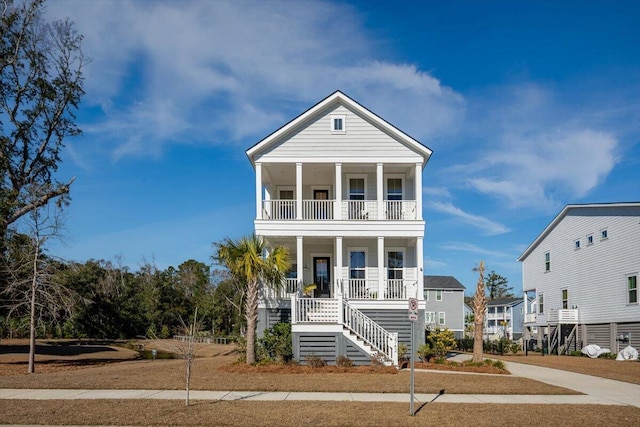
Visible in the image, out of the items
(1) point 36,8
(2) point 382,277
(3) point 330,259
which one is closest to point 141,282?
(1) point 36,8

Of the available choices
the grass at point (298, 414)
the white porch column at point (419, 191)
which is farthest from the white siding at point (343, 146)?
the grass at point (298, 414)

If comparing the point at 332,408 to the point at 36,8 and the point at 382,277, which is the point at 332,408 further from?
the point at 36,8

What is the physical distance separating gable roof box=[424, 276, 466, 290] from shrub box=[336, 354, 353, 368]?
124ft

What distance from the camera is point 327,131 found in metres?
23.4

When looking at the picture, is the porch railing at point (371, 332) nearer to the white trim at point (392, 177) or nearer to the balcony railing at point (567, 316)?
the white trim at point (392, 177)

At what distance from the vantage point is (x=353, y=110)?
23.6m

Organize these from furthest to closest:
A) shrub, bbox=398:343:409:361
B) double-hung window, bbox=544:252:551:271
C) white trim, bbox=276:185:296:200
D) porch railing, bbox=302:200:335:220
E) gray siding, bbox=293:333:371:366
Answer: double-hung window, bbox=544:252:551:271 → white trim, bbox=276:185:296:200 → porch railing, bbox=302:200:335:220 → shrub, bbox=398:343:409:361 → gray siding, bbox=293:333:371:366

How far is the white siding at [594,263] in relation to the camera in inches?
1132

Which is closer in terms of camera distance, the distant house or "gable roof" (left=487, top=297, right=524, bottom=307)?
the distant house

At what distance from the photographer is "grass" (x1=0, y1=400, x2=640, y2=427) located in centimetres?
989

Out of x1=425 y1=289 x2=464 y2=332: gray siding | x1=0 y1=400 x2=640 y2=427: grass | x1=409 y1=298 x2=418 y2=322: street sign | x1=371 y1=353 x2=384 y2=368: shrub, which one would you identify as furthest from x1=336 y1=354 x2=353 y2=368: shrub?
x1=425 y1=289 x2=464 y2=332: gray siding

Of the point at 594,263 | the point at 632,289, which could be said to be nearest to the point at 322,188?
the point at 632,289

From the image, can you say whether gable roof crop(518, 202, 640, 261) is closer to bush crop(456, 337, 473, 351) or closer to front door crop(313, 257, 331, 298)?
bush crop(456, 337, 473, 351)

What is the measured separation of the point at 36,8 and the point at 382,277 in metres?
23.1
